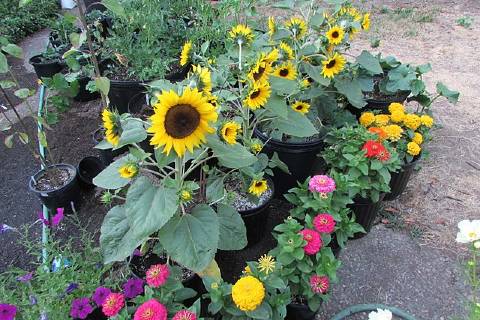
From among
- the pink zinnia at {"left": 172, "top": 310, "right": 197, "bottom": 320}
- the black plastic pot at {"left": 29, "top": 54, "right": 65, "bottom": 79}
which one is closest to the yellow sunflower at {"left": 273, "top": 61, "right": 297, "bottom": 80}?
the pink zinnia at {"left": 172, "top": 310, "right": 197, "bottom": 320}

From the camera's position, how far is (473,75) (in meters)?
4.23

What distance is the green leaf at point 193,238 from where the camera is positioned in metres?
1.55

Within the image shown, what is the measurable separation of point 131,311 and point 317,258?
0.78 m

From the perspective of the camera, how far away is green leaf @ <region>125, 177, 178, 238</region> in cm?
141

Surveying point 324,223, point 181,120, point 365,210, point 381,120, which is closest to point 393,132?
point 381,120

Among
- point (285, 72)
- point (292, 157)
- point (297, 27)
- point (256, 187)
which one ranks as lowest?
point (292, 157)

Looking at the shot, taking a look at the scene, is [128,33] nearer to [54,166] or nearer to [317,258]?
[54,166]

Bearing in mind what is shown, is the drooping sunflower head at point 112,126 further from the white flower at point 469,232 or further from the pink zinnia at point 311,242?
the white flower at point 469,232

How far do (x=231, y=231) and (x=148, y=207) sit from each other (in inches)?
20.2

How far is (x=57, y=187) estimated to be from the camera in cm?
255

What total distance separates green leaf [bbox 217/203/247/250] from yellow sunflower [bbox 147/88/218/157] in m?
0.65

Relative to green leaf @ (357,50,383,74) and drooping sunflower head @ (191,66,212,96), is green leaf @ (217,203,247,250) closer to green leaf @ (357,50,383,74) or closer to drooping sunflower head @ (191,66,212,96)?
drooping sunflower head @ (191,66,212,96)

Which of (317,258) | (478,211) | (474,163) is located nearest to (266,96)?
(317,258)

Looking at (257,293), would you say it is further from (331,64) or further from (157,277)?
(331,64)
